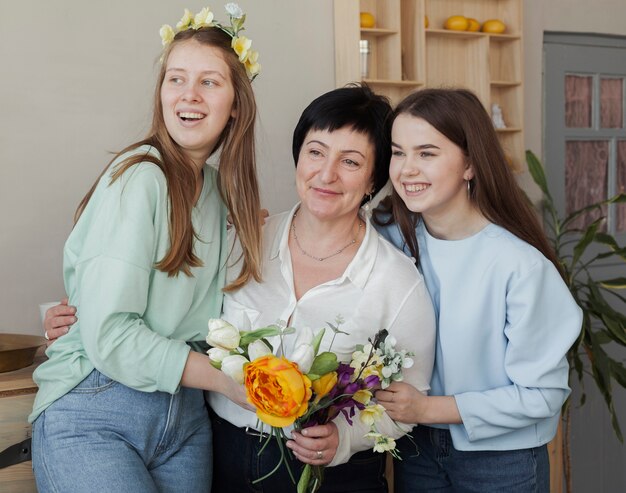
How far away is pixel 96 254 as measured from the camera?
5.88ft

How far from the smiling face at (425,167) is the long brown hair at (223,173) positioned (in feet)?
1.25

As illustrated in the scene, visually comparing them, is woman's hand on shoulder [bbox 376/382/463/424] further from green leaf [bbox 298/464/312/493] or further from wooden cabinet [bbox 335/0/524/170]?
wooden cabinet [bbox 335/0/524/170]

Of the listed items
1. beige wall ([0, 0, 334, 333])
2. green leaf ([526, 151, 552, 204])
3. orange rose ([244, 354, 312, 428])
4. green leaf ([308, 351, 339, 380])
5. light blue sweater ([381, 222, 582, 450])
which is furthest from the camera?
green leaf ([526, 151, 552, 204])

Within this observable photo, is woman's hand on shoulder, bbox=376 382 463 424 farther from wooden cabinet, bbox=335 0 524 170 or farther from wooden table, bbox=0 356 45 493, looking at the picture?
wooden cabinet, bbox=335 0 524 170

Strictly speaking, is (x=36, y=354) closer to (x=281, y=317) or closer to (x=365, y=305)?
(x=281, y=317)

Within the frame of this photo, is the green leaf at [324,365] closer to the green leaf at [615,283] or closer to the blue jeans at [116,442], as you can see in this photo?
the blue jeans at [116,442]

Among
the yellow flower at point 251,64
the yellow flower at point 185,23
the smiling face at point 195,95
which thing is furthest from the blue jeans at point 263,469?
the yellow flower at point 185,23

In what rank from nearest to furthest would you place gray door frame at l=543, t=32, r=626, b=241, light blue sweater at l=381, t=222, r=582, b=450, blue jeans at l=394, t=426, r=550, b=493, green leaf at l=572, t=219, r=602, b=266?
light blue sweater at l=381, t=222, r=582, b=450 → blue jeans at l=394, t=426, r=550, b=493 → green leaf at l=572, t=219, r=602, b=266 → gray door frame at l=543, t=32, r=626, b=241

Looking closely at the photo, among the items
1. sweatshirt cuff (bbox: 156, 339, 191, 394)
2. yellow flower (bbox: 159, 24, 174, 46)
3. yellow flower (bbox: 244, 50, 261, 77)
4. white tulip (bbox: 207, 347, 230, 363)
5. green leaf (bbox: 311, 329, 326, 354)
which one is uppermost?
yellow flower (bbox: 159, 24, 174, 46)

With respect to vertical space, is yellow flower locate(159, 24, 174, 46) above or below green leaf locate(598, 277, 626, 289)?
above

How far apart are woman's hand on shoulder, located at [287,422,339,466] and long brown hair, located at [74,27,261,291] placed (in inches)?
17.9

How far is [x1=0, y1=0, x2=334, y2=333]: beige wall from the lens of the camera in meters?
2.91

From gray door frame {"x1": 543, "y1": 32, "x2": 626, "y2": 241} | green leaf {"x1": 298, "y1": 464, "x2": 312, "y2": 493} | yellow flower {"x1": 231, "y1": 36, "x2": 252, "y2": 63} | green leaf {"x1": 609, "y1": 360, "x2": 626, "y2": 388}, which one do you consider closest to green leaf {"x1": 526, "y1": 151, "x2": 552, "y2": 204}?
gray door frame {"x1": 543, "y1": 32, "x2": 626, "y2": 241}

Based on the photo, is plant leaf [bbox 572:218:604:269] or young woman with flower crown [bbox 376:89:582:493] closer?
young woman with flower crown [bbox 376:89:582:493]
